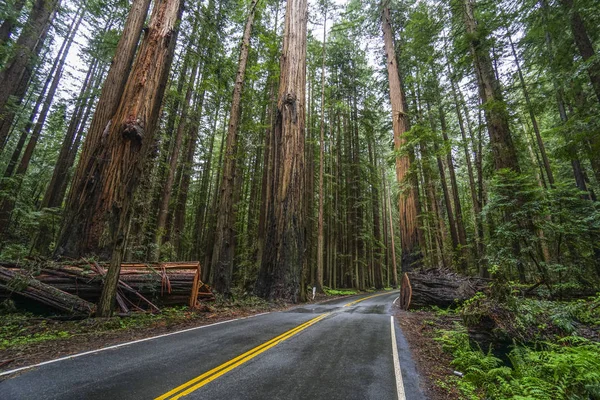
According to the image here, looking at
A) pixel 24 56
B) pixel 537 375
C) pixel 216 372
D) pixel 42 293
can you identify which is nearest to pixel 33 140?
pixel 24 56

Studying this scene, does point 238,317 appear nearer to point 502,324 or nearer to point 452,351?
point 452,351

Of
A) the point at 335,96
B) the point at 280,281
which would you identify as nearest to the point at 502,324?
the point at 280,281

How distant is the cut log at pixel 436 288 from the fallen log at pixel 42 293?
33.1 feet

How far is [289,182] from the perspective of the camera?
39.5ft

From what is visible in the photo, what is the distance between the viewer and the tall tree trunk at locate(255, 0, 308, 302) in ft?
36.9

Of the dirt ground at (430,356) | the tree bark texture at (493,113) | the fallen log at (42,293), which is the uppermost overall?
the tree bark texture at (493,113)

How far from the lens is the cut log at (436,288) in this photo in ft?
29.3

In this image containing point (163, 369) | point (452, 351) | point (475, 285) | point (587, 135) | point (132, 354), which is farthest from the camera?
point (475, 285)

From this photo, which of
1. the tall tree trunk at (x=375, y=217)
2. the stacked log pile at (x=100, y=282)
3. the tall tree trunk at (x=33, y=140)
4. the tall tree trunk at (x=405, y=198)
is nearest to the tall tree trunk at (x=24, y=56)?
the tall tree trunk at (x=33, y=140)

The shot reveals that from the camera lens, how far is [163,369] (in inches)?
136

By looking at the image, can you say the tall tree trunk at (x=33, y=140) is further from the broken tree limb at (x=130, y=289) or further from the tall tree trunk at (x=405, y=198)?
the tall tree trunk at (x=405, y=198)

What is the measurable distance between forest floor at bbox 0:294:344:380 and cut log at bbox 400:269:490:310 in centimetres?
643

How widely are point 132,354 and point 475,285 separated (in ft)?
32.9

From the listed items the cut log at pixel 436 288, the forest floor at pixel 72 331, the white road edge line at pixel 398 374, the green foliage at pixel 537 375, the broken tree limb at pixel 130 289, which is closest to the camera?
the white road edge line at pixel 398 374
